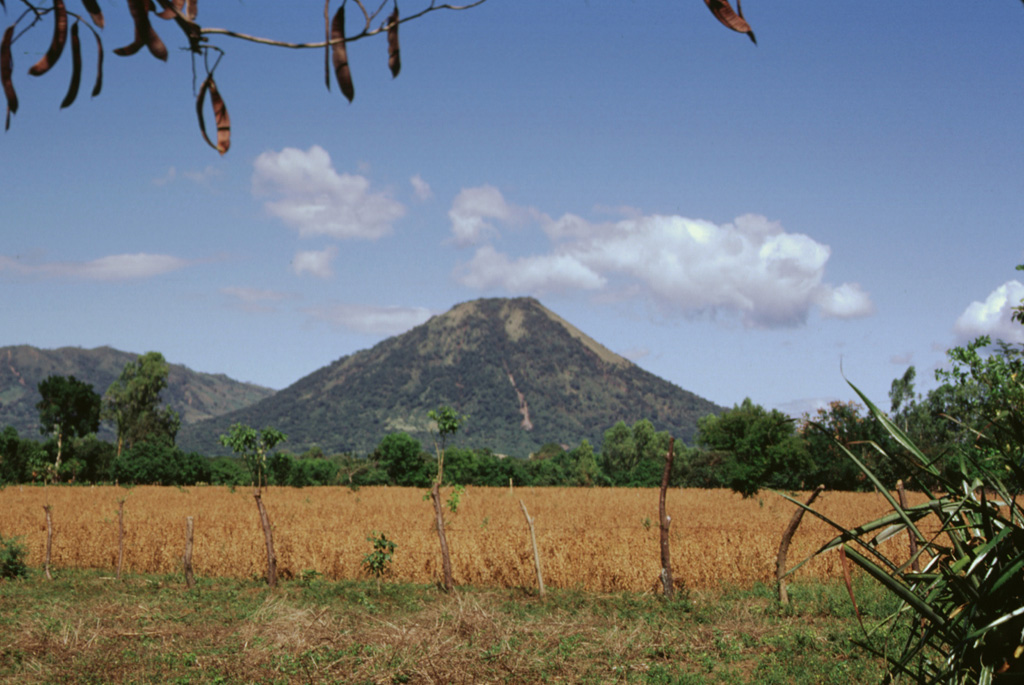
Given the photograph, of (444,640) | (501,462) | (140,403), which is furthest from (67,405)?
(444,640)

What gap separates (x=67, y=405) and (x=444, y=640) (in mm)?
77825

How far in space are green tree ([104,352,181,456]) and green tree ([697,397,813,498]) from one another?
54.1m

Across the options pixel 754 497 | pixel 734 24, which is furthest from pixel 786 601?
pixel 754 497

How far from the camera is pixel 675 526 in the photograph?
77.3 ft

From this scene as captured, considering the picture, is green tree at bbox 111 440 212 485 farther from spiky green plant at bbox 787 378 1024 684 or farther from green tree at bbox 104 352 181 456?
spiky green plant at bbox 787 378 1024 684

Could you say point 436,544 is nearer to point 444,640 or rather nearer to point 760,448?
point 444,640

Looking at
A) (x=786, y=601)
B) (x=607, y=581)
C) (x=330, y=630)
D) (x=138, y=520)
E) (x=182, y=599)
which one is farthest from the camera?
(x=138, y=520)

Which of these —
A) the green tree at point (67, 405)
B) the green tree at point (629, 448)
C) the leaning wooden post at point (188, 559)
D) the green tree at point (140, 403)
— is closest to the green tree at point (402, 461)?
the green tree at point (140, 403)

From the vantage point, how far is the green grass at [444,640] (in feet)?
24.9

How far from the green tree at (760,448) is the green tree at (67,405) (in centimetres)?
6178

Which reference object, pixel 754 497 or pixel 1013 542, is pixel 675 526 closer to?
pixel 754 497

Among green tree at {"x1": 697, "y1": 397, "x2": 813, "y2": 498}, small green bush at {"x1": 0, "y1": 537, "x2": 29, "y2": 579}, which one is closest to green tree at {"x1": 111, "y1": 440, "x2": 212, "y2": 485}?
small green bush at {"x1": 0, "y1": 537, "x2": 29, "y2": 579}

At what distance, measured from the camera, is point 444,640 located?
8.26m

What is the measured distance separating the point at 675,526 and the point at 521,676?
17.3m
